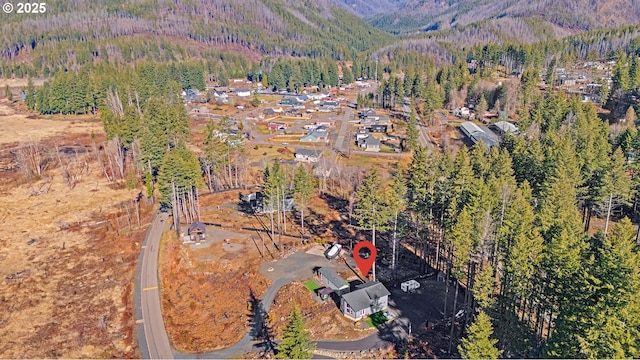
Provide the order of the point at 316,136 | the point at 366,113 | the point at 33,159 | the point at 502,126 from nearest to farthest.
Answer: the point at 33,159, the point at 502,126, the point at 316,136, the point at 366,113

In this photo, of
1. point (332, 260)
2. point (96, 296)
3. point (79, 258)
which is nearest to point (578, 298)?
point (332, 260)

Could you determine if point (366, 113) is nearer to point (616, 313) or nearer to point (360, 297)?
point (360, 297)

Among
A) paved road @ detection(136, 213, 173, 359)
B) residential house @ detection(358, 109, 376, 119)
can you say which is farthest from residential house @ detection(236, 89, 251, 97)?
paved road @ detection(136, 213, 173, 359)

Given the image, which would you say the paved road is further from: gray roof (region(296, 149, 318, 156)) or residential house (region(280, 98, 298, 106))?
residential house (region(280, 98, 298, 106))

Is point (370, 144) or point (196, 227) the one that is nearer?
point (196, 227)

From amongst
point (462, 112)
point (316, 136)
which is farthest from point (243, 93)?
point (462, 112)

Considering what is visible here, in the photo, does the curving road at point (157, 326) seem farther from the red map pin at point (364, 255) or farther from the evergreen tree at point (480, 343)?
the evergreen tree at point (480, 343)
